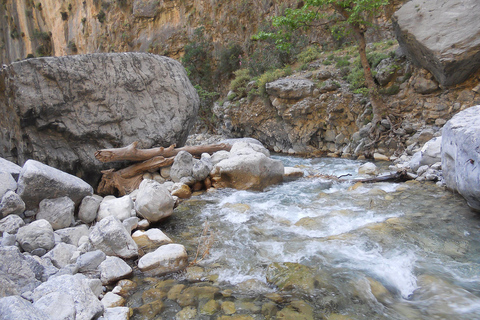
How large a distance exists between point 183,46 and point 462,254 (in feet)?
79.4

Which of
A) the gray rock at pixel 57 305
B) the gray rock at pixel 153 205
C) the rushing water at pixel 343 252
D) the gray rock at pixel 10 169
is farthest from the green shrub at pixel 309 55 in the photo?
the gray rock at pixel 57 305

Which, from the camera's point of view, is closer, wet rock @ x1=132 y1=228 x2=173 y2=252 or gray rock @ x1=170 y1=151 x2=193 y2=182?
wet rock @ x1=132 y1=228 x2=173 y2=252

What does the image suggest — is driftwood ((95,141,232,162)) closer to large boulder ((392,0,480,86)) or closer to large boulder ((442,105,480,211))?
large boulder ((442,105,480,211))

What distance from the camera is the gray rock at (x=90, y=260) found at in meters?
2.81

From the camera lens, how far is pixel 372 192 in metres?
5.07

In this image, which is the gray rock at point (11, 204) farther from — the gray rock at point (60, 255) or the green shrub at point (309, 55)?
the green shrub at point (309, 55)

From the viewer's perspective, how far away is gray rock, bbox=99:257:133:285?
273 cm

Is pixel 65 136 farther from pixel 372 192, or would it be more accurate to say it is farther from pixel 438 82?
pixel 438 82

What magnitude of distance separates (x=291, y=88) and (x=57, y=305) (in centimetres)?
1133

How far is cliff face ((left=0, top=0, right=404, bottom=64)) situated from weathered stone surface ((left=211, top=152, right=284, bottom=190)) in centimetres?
1291

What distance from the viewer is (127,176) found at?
6188 mm

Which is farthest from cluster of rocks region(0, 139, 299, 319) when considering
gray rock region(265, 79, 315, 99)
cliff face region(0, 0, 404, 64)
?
cliff face region(0, 0, 404, 64)

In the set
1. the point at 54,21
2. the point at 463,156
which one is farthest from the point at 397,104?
the point at 54,21

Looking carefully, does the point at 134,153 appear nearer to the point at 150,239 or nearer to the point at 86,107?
the point at 86,107
